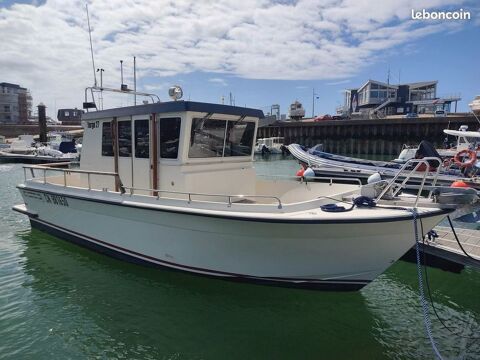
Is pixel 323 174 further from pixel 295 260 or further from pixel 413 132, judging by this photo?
pixel 413 132

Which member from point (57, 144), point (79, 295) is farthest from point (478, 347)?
point (57, 144)

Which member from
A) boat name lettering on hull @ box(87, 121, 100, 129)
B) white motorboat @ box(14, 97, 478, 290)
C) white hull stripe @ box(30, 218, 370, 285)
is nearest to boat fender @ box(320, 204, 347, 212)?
white motorboat @ box(14, 97, 478, 290)

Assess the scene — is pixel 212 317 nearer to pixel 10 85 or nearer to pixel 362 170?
pixel 362 170

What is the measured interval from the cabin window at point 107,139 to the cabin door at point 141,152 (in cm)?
79

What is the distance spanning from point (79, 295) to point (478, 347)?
18.9 feet

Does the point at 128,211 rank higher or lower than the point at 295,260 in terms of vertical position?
higher

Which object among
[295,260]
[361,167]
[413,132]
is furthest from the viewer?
[413,132]

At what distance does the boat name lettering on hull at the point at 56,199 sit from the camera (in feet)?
24.5

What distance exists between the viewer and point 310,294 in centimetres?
586

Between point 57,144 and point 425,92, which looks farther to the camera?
point 425,92

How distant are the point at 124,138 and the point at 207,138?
67.6 inches

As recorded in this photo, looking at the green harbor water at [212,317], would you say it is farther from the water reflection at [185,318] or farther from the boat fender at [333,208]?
the boat fender at [333,208]

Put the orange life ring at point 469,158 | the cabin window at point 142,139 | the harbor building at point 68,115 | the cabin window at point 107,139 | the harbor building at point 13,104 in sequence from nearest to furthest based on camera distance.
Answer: the cabin window at point 142,139 → the cabin window at point 107,139 → the orange life ring at point 469,158 → the harbor building at point 68,115 → the harbor building at point 13,104

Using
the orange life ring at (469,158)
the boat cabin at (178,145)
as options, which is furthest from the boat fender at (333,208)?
the orange life ring at (469,158)
